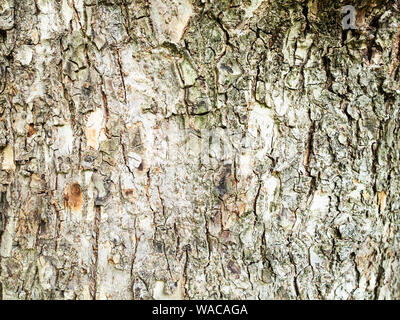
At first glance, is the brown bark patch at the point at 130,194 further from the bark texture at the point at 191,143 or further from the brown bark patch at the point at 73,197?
the brown bark patch at the point at 73,197

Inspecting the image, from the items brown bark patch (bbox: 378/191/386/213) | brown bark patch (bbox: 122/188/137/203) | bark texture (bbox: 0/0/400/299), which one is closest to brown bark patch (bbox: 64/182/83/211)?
bark texture (bbox: 0/0/400/299)

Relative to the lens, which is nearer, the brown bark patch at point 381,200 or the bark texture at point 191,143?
the bark texture at point 191,143

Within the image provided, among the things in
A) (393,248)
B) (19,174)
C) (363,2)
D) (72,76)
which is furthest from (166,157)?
A: (393,248)

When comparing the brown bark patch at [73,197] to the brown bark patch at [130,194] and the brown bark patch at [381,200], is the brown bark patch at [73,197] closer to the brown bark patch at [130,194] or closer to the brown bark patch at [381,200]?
the brown bark patch at [130,194]

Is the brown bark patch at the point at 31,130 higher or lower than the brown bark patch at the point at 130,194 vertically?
higher

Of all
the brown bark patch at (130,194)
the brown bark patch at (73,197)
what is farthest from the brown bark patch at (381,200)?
the brown bark patch at (73,197)

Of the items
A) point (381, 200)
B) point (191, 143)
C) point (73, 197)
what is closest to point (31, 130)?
point (73, 197)

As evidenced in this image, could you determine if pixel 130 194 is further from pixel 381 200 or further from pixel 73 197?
pixel 381 200
